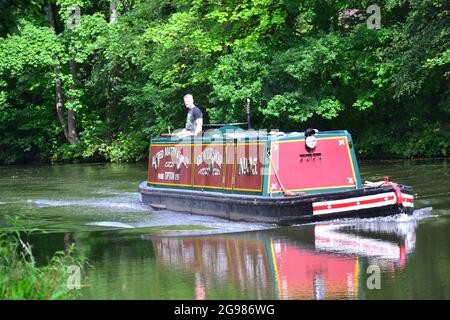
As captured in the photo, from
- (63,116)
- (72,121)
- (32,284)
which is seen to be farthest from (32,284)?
(63,116)

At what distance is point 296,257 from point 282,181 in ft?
14.0

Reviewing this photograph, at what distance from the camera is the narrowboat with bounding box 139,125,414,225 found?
17531 mm

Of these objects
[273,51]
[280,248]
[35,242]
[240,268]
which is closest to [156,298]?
[240,268]

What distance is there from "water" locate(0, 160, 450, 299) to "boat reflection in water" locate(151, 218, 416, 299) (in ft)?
0.05

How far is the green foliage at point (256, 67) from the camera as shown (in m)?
32.3

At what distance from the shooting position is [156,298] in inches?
437

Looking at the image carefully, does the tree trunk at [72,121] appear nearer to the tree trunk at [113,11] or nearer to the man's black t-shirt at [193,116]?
the tree trunk at [113,11]

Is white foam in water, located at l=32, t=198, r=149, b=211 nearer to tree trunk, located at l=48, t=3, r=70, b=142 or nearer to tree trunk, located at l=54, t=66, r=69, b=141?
tree trunk, located at l=48, t=3, r=70, b=142

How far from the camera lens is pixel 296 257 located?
46.2ft

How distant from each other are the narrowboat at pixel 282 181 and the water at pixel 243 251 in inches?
11.1

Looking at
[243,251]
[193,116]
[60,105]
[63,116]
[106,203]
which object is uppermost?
[60,105]

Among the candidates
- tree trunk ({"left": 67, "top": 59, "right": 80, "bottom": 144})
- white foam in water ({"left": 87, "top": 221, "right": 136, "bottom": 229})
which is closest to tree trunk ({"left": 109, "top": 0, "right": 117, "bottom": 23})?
tree trunk ({"left": 67, "top": 59, "right": 80, "bottom": 144})

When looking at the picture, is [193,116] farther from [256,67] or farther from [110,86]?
[110,86]

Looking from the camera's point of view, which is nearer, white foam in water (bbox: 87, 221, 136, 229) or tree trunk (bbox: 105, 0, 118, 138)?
white foam in water (bbox: 87, 221, 136, 229)
